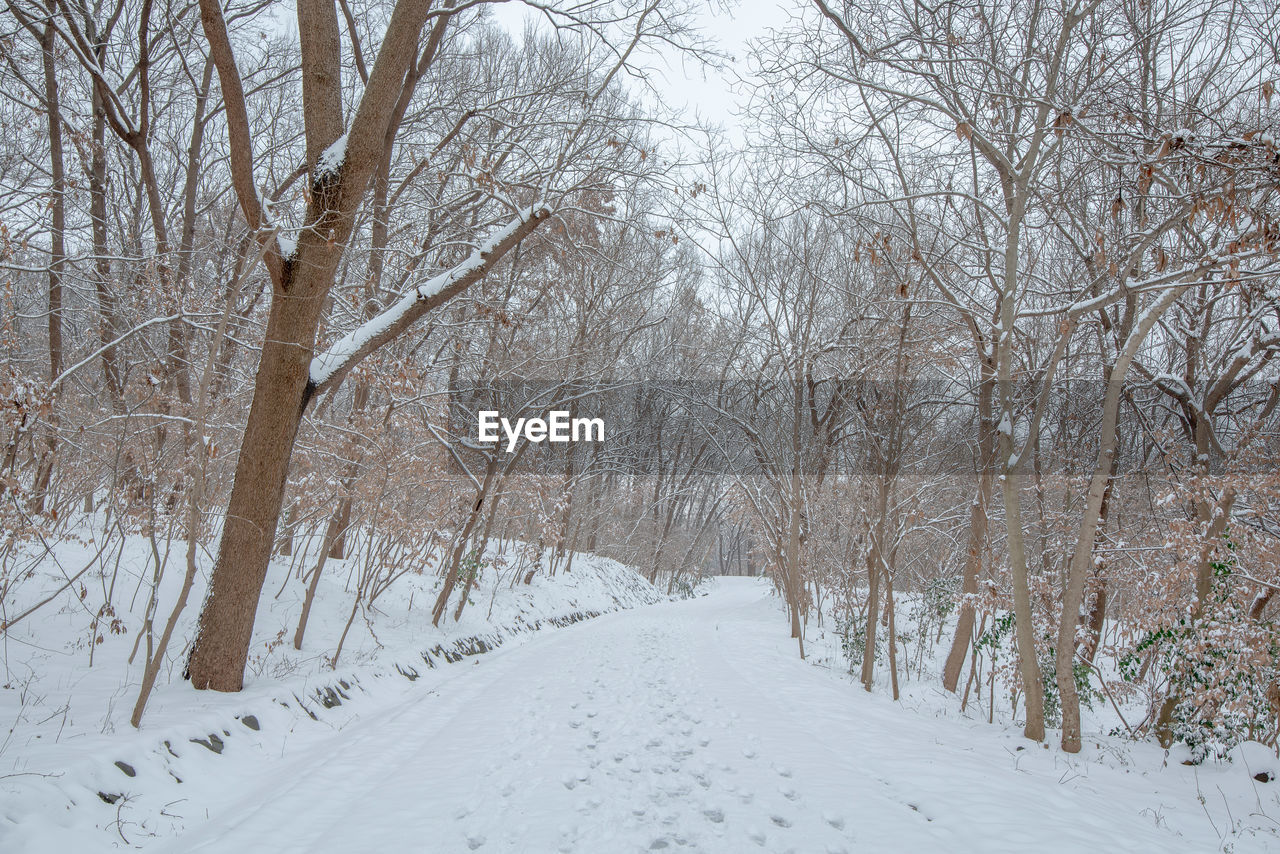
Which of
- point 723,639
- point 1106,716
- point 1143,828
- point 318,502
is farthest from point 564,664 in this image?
point 1106,716

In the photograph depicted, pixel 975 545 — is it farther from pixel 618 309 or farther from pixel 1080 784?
pixel 618 309

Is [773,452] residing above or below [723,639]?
above

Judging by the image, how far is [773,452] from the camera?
12820 mm

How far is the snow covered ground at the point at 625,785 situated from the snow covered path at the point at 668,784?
21mm

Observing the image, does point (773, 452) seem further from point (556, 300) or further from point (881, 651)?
point (556, 300)

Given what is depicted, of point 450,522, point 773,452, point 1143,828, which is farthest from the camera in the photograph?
point 773,452

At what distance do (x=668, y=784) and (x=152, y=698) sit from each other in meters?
3.89

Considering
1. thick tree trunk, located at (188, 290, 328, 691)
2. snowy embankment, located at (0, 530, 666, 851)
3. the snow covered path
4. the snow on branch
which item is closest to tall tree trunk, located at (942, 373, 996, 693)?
the snow covered path

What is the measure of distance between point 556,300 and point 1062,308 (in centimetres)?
965

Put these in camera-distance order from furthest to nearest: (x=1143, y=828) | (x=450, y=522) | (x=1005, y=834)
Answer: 1. (x=450, y=522)
2. (x=1143, y=828)
3. (x=1005, y=834)

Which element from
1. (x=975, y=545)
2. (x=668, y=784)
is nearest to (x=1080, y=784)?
(x=668, y=784)

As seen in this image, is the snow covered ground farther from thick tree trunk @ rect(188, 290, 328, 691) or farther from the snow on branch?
the snow on branch

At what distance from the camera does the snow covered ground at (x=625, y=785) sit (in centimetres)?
338

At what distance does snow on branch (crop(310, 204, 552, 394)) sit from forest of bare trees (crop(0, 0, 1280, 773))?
41 millimetres
